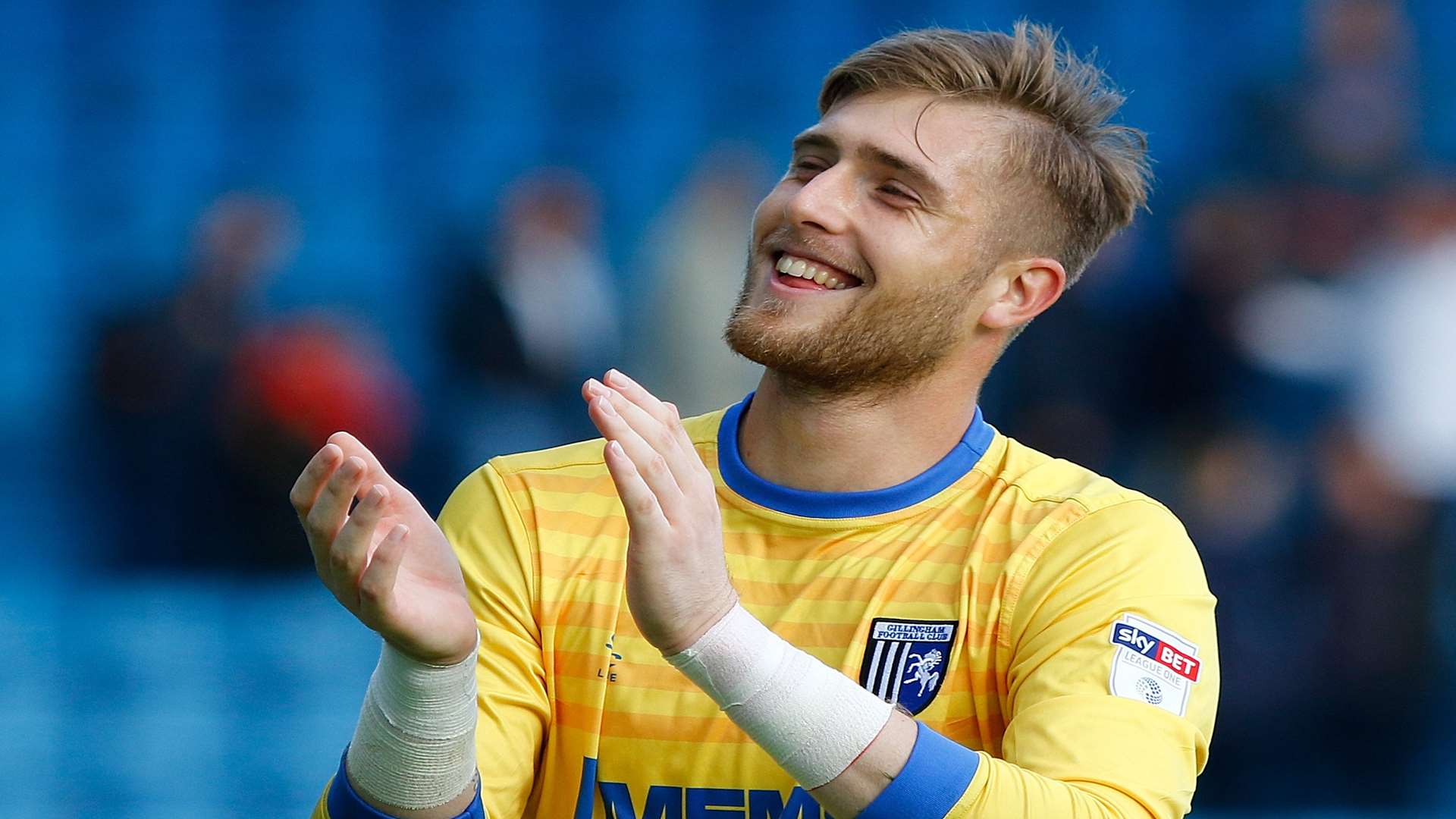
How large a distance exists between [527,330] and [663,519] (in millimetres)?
Answer: 4860

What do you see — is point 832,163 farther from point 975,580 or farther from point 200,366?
point 200,366

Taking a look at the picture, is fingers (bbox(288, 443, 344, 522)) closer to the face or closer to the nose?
the face

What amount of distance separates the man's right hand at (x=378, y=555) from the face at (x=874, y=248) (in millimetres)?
624

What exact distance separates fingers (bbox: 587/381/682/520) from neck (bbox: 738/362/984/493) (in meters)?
0.59

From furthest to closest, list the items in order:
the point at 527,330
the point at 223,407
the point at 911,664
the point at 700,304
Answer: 1. the point at 700,304
2. the point at 527,330
3. the point at 223,407
4. the point at 911,664

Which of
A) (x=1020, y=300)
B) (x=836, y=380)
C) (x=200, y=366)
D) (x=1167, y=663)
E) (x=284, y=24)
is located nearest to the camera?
(x=1167, y=663)

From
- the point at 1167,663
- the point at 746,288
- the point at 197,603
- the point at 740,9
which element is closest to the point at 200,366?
the point at 197,603

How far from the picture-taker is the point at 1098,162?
316 centimetres

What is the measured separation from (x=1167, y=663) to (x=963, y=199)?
0.79 metres

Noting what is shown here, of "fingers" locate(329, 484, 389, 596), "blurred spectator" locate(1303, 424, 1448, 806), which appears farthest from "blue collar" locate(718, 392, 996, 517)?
"blurred spectator" locate(1303, 424, 1448, 806)

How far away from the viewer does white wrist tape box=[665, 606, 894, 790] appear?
7.58 ft

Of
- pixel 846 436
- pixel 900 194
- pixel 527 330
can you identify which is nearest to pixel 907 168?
pixel 900 194

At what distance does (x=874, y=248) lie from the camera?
2828mm

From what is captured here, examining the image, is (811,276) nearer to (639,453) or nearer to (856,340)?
(856,340)
